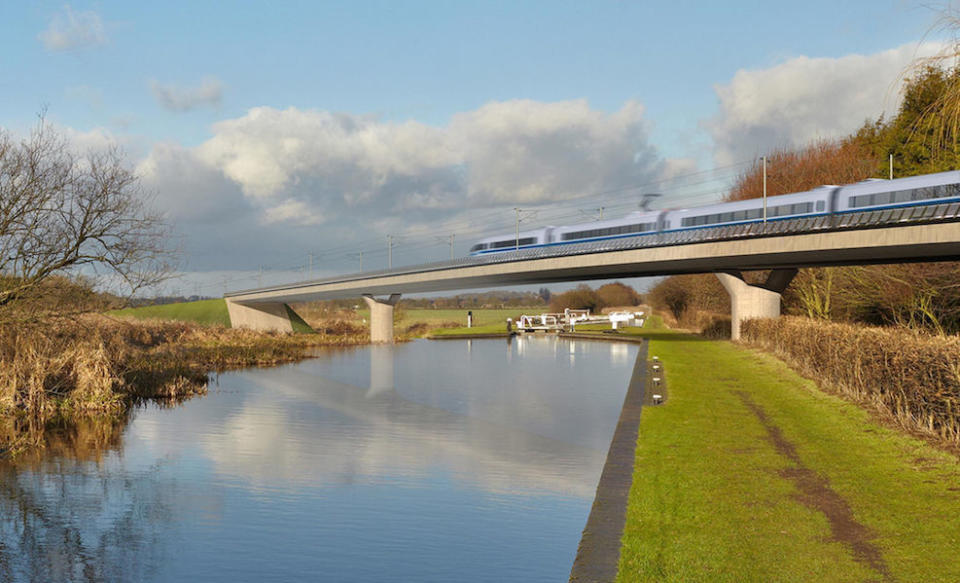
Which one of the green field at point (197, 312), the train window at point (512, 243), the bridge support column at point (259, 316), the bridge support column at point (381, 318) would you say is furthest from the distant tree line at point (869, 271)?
the green field at point (197, 312)

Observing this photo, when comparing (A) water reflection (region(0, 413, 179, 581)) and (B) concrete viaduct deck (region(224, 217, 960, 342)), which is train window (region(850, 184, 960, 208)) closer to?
(B) concrete viaduct deck (region(224, 217, 960, 342))

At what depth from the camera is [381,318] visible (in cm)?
7394

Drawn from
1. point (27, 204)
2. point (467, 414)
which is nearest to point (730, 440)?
point (467, 414)

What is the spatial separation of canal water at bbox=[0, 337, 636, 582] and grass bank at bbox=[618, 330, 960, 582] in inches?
52.5

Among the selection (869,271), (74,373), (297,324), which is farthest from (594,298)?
(74,373)

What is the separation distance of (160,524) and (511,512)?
5.29 metres

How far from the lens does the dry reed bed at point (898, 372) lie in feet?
45.9

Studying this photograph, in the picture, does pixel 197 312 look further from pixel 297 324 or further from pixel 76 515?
pixel 76 515

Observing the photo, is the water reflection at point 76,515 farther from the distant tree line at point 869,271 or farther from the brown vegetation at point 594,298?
the brown vegetation at point 594,298

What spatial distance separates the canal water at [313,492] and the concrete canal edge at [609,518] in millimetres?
548

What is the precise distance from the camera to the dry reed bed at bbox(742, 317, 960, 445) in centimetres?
1399

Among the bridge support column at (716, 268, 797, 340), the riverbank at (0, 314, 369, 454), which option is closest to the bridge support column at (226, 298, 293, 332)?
the bridge support column at (716, 268, 797, 340)

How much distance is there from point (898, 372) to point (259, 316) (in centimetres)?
8154

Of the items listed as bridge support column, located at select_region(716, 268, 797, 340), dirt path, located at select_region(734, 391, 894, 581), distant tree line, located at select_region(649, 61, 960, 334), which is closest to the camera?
dirt path, located at select_region(734, 391, 894, 581)
